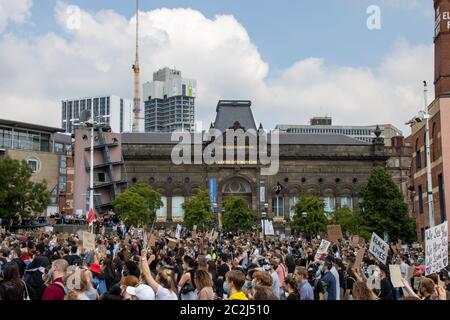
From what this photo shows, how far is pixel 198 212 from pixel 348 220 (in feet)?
69.1

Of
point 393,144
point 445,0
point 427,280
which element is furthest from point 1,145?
point 427,280

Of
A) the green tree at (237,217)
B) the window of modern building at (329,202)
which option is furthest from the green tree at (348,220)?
the window of modern building at (329,202)

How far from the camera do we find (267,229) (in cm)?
5116

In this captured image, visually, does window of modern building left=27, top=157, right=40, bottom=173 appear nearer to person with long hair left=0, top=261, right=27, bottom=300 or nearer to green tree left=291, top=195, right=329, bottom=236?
green tree left=291, top=195, right=329, bottom=236

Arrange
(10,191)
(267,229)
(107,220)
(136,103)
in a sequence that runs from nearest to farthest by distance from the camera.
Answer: (267,229) < (10,191) < (107,220) < (136,103)

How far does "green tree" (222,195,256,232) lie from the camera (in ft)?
283

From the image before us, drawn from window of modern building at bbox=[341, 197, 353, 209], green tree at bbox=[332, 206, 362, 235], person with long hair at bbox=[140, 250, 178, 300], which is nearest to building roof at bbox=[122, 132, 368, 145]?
window of modern building at bbox=[341, 197, 353, 209]

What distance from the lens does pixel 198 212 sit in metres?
84.2

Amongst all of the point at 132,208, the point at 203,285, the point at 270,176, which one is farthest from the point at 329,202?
the point at 203,285

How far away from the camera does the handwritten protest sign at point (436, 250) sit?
494 inches

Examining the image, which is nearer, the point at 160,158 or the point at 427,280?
the point at 427,280
